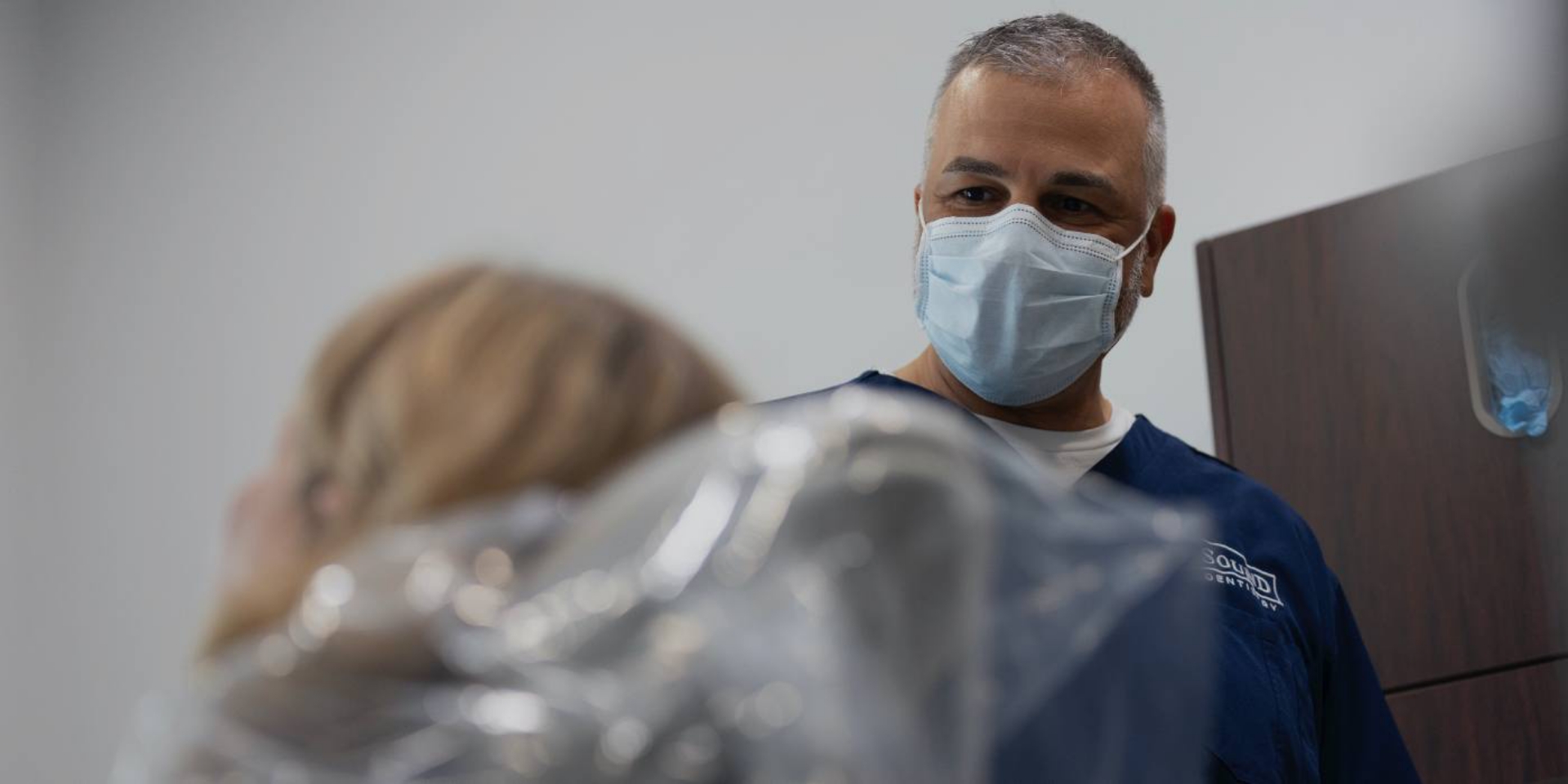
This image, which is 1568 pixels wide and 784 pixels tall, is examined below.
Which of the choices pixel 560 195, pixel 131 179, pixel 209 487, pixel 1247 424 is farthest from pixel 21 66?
pixel 1247 424

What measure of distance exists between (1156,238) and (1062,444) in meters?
0.25

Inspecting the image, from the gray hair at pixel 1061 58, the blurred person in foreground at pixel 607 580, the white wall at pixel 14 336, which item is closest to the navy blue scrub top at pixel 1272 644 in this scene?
the gray hair at pixel 1061 58

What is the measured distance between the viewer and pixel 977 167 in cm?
169

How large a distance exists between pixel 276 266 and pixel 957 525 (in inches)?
112

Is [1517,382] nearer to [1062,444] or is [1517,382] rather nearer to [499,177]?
[1062,444]

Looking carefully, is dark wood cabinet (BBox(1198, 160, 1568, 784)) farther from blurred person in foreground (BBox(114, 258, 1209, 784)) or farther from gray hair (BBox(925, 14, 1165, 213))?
blurred person in foreground (BBox(114, 258, 1209, 784))

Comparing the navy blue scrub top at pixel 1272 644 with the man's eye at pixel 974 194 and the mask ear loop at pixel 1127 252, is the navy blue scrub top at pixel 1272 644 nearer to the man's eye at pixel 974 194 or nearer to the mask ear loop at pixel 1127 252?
the mask ear loop at pixel 1127 252

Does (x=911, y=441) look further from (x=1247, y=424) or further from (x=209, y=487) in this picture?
(x=209, y=487)

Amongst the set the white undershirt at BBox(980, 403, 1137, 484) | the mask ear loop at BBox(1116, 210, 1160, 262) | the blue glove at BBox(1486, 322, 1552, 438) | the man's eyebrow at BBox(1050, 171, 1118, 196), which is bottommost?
the white undershirt at BBox(980, 403, 1137, 484)

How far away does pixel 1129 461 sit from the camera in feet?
5.53

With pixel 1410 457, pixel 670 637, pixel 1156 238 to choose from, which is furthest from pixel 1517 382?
pixel 670 637

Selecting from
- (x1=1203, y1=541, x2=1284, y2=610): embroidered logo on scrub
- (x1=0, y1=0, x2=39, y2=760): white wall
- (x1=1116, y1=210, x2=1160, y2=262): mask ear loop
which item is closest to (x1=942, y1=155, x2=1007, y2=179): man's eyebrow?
(x1=1116, y1=210, x2=1160, y2=262): mask ear loop

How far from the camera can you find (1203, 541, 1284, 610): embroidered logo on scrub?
1.54m

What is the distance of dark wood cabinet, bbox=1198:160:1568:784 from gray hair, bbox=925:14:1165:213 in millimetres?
482
